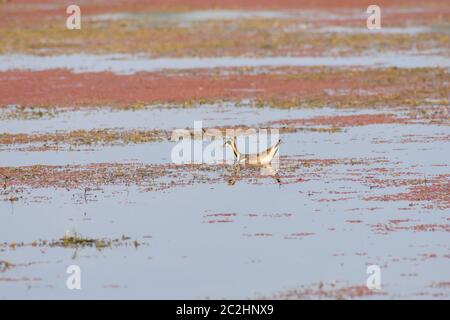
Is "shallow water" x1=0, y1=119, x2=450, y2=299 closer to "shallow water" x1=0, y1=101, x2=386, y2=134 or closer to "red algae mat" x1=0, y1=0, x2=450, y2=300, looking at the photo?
"red algae mat" x1=0, y1=0, x2=450, y2=300

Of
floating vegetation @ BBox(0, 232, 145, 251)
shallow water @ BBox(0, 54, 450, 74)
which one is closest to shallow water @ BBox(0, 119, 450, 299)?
floating vegetation @ BBox(0, 232, 145, 251)

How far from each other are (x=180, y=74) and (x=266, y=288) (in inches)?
732

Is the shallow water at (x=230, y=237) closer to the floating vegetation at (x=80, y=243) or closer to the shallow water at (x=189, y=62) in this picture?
the floating vegetation at (x=80, y=243)

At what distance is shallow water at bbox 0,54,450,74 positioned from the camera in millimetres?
30938

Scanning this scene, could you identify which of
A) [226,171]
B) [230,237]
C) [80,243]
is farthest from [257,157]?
[80,243]

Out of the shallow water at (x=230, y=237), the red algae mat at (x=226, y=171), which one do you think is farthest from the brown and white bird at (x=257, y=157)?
the shallow water at (x=230, y=237)

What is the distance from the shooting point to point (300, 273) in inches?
459

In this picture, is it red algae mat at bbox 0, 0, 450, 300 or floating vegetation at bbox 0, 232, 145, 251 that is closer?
red algae mat at bbox 0, 0, 450, 300

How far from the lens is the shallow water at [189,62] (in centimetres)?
3094

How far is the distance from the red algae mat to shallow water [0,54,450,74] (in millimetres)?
87

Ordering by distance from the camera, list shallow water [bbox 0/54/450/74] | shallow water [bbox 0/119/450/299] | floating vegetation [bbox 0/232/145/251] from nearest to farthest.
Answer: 1. shallow water [bbox 0/119/450/299]
2. floating vegetation [bbox 0/232/145/251]
3. shallow water [bbox 0/54/450/74]

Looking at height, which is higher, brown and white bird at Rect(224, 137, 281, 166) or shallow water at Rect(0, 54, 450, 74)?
shallow water at Rect(0, 54, 450, 74)

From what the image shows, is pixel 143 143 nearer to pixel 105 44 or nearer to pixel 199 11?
pixel 105 44
